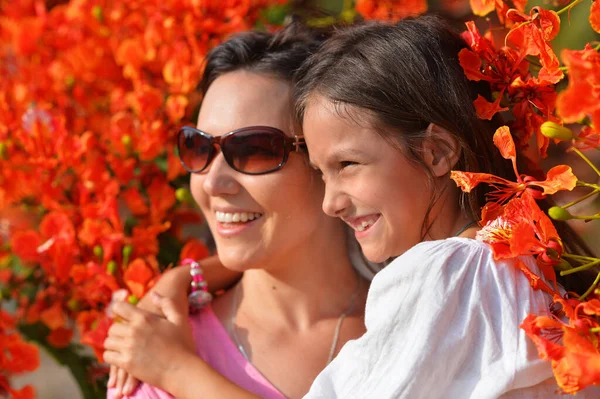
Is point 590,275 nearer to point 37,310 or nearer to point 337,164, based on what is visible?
point 337,164

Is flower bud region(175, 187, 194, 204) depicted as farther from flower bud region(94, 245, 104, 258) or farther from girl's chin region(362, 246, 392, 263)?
girl's chin region(362, 246, 392, 263)

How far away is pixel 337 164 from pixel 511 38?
432 mm

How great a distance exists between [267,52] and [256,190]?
0.39m

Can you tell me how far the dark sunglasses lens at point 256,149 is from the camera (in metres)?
1.99

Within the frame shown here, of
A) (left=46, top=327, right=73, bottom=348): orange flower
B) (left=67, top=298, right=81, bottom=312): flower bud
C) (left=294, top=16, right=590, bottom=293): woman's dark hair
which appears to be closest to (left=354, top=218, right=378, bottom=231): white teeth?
(left=294, top=16, right=590, bottom=293): woman's dark hair

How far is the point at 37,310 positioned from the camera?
242 centimetres

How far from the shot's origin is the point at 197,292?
2131 millimetres

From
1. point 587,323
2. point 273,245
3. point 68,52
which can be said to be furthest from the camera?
point 68,52

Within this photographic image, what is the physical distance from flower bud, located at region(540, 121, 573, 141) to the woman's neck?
0.86 metres

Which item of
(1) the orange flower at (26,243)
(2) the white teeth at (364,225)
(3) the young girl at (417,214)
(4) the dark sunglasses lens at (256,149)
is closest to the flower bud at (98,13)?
(1) the orange flower at (26,243)

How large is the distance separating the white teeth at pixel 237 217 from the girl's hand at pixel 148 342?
0.24m

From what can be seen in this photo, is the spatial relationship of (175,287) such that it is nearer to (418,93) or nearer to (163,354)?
(163,354)

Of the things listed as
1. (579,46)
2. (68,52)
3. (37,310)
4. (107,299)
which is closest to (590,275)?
(579,46)

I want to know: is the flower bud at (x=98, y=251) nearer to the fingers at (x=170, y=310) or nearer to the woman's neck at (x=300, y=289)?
the fingers at (x=170, y=310)
